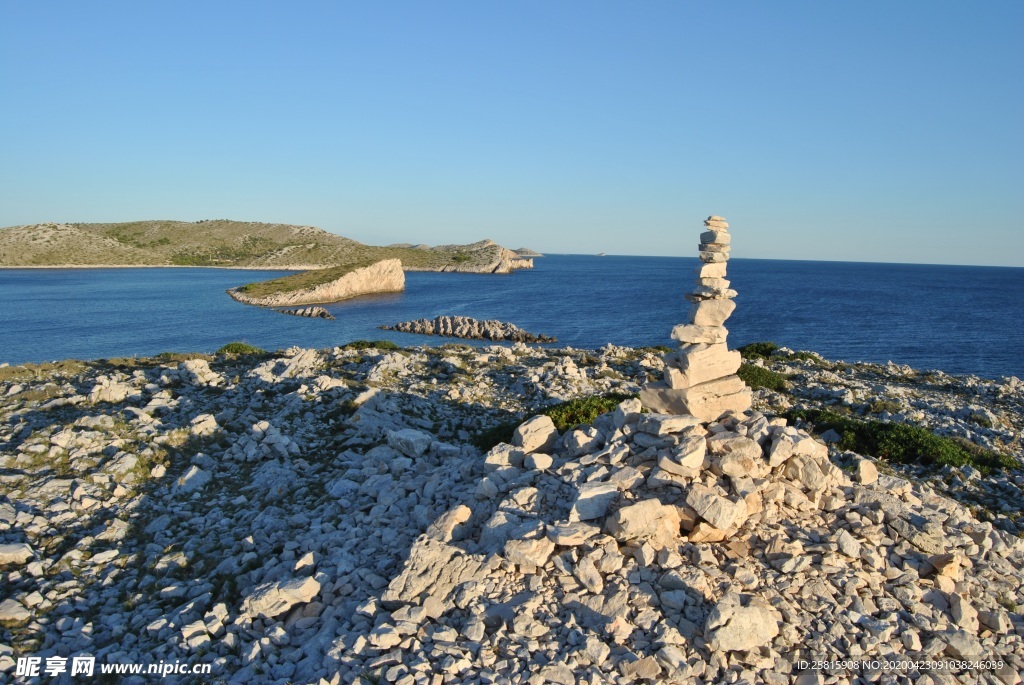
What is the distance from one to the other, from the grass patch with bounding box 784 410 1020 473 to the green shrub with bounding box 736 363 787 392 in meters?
7.49

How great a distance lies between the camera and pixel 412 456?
15.1 m

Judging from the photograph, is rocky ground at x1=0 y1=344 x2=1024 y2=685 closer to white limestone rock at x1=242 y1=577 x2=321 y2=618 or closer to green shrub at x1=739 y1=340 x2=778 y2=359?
white limestone rock at x1=242 y1=577 x2=321 y2=618

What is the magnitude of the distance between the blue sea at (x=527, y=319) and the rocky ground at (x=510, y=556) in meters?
44.0

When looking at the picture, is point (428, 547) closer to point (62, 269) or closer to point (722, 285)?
point (722, 285)

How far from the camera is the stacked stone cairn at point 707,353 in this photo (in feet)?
39.7

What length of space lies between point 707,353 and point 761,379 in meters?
15.9

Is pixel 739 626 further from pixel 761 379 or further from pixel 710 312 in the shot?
pixel 761 379

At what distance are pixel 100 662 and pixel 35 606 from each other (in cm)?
242

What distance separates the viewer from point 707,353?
12.2 meters

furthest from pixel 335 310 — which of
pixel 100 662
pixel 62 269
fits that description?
pixel 62 269

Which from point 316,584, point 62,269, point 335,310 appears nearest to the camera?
point 316,584

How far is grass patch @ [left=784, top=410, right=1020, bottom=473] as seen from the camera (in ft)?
53.1

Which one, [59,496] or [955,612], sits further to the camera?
[59,496]

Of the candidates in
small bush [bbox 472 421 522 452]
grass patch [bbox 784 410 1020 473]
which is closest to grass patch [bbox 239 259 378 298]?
small bush [bbox 472 421 522 452]
